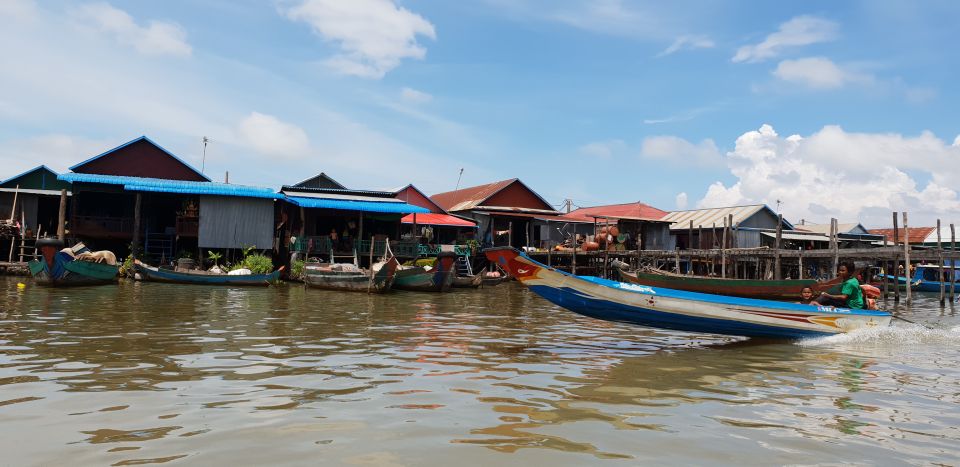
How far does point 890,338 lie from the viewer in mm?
10266

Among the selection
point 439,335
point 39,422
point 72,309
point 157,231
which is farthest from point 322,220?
point 39,422

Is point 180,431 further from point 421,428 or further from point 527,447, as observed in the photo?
point 527,447

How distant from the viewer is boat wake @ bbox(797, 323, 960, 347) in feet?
31.5

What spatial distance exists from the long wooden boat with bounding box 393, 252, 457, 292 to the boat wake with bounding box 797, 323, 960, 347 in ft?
43.9

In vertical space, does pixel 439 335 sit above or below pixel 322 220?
below

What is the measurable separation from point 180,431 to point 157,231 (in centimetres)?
2521

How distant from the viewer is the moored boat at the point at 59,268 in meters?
17.9

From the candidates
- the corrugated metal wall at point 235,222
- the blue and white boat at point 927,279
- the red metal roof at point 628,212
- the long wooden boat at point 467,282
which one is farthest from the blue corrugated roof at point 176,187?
the blue and white boat at point 927,279

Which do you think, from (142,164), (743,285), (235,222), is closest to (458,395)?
(743,285)

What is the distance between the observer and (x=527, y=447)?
4254 mm

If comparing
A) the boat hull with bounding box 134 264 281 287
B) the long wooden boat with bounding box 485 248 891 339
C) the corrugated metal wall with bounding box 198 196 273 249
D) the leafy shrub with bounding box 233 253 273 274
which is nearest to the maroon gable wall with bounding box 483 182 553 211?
the corrugated metal wall with bounding box 198 196 273 249

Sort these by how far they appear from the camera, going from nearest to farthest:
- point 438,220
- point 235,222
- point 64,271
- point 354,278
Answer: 1. point 64,271
2. point 354,278
3. point 235,222
4. point 438,220

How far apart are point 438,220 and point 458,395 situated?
26.2 meters

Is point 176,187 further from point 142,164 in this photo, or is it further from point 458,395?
point 458,395
